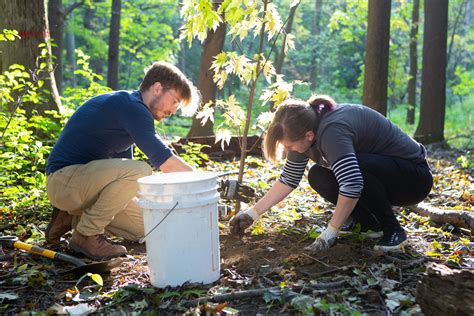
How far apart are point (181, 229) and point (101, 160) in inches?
37.9

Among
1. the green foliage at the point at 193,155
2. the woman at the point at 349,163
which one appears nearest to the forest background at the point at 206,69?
the green foliage at the point at 193,155

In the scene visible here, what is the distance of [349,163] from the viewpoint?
2914 mm

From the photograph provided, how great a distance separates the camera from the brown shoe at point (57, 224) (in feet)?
11.5

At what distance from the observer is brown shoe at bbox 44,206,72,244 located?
3.49 meters

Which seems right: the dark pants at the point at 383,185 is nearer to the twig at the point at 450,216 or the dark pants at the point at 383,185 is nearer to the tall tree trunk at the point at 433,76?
the twig at the point at 450,216

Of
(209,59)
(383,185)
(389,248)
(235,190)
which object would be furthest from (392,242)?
(209,59)

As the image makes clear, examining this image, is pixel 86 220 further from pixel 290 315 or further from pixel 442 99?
pixel 442 99

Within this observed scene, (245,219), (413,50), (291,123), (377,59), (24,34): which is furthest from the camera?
(413,50)

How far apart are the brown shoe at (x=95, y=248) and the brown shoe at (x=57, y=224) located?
246 mm

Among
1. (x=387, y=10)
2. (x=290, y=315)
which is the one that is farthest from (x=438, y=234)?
(x=387, y=10)

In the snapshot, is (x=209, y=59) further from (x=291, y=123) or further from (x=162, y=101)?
(x=291, y=123)

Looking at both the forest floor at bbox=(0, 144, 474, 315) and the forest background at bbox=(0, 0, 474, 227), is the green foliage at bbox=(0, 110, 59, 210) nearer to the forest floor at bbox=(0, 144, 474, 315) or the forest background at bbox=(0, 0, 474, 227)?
the forest background at bbox=(0, 0, 474, 227)

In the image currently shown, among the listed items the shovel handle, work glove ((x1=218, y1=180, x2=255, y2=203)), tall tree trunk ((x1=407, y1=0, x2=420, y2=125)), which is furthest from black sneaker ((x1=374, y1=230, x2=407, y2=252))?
tall tree trunk ((x1=407, y1=0, x2=420, y2=125))

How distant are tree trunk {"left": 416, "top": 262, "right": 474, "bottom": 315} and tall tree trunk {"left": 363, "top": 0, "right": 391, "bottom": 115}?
19.3 ft
